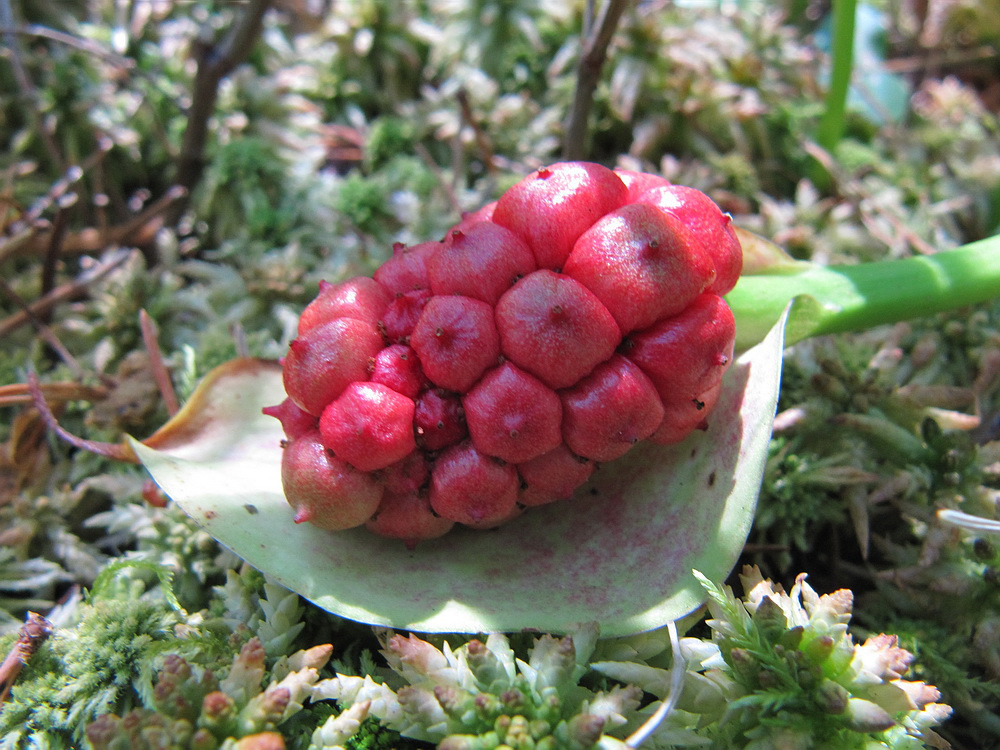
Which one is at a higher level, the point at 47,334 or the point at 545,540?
the point at 545,540

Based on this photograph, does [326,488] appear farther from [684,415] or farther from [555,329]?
[684,415]

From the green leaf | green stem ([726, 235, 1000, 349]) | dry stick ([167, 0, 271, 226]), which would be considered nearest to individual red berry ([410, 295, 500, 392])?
the green leaf

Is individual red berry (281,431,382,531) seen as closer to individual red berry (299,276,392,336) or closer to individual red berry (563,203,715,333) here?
individual red berry (299,276,392,336)

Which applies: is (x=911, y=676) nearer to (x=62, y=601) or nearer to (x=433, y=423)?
(x=433, y=423)

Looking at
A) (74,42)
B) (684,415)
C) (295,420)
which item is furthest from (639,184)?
(74,42)

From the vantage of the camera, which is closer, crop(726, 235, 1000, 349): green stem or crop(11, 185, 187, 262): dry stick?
crop(726, 235, 1000, 349): green stem

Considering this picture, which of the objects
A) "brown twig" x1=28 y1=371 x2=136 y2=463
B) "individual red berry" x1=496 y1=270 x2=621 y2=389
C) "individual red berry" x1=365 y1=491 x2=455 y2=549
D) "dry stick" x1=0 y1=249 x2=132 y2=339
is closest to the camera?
"individual red berry" x1=496 y1=270 x2=621 y2=389

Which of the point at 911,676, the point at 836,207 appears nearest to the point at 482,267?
the point at 911,676

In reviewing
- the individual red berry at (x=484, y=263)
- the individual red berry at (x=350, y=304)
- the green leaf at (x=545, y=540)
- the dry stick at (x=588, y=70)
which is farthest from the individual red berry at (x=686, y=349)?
the dry stick at (x=588, y=70)
